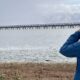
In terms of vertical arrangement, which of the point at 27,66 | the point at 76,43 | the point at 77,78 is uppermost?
the point at 76,43

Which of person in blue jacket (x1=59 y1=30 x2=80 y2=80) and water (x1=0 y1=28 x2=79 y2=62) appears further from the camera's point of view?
water (x1=0 y1=28 x2=79 y2=62)

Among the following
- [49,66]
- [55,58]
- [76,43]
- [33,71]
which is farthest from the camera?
[55,58]

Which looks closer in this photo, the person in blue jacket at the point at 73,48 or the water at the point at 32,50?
the person in blue jacket at the point at 73,48

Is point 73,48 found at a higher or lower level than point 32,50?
higher

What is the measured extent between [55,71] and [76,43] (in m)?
13.9

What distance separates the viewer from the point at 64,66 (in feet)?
60.0

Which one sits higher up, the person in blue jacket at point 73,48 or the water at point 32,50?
the person in blue jacket at point 73,48

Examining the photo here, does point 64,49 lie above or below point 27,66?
above

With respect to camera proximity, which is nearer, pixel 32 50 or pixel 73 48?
pixel 73 48

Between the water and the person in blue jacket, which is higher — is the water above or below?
below

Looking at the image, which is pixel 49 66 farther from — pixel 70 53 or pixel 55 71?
pixel 70 53

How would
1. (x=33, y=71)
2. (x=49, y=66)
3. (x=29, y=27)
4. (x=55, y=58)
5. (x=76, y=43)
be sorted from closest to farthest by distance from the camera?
(x=76, y=43), (x=33, y=71), (x=49, y=66), (x=55, y=58), (x=29, y=27)

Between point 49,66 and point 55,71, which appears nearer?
point 55,71

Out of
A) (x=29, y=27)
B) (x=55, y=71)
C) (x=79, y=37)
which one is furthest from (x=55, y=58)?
(x=29, y=27)
